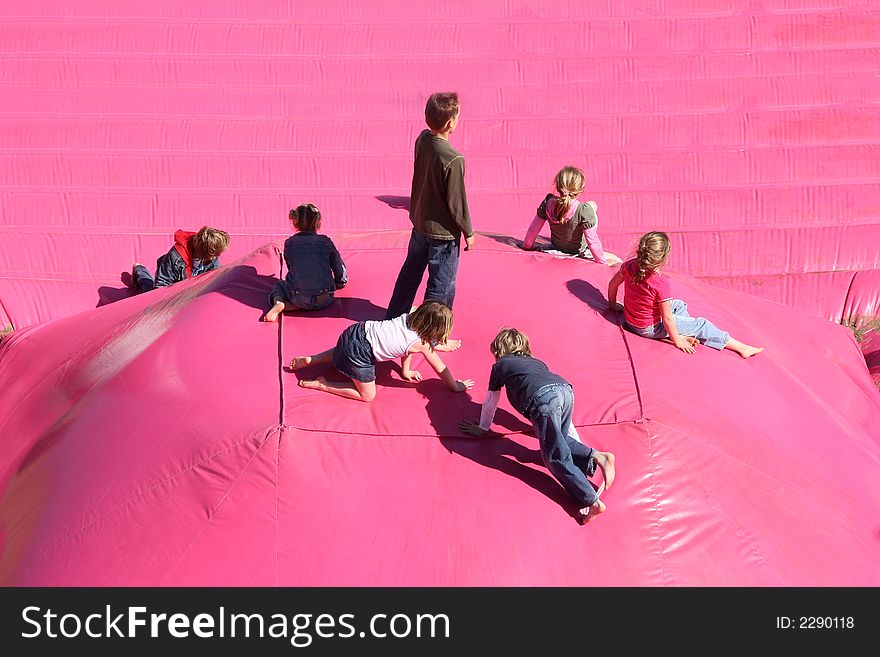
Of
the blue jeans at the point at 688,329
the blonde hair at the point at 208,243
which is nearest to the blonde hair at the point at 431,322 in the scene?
the blue jeans at the point at 688,329

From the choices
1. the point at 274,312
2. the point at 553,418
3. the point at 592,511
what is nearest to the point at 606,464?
the point at 592,511

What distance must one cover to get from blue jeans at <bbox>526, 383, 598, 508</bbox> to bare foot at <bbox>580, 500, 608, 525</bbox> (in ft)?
0.06

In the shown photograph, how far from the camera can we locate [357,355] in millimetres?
3922

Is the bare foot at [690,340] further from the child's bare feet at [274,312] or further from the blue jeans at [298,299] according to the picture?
the child's bare feet at [274,312]

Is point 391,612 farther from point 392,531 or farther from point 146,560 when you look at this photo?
point 146,560

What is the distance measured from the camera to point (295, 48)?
7461mm

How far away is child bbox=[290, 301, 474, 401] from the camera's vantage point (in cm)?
381

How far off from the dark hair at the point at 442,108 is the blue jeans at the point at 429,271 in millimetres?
516

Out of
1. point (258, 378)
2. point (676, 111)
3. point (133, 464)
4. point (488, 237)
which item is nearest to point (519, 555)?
point (258, 378)

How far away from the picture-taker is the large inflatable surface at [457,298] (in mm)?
3709

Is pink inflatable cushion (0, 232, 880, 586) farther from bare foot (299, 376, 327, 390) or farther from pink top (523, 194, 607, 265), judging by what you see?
pink top (523, 194, 607, 265)

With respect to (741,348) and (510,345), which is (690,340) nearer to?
(741,348)

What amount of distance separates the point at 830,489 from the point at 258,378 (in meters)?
2.62

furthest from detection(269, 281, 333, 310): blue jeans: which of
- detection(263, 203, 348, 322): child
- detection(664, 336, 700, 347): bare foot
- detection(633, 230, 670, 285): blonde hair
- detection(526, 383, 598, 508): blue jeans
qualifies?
detection(664, 336, 700, 347): bare foot
